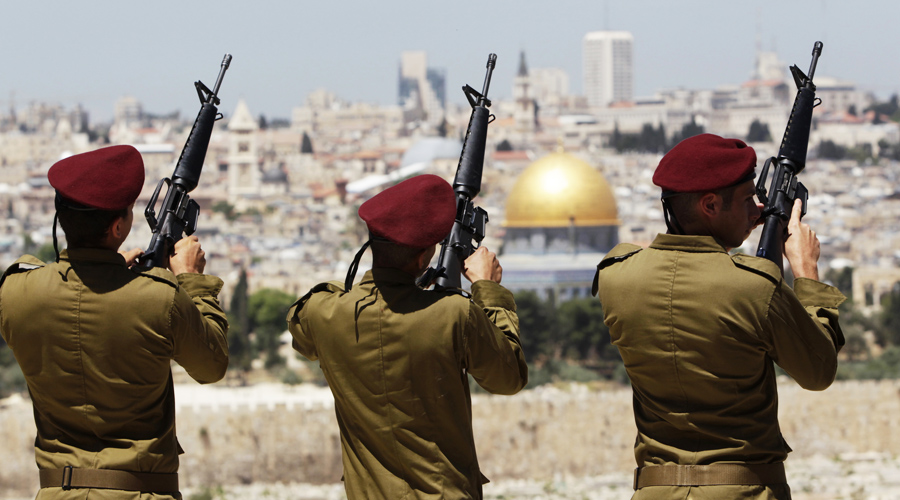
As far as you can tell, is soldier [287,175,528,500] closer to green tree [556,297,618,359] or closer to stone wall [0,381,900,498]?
stone wall [0,381,900,498]

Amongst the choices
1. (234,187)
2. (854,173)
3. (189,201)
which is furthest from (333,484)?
(854,173)

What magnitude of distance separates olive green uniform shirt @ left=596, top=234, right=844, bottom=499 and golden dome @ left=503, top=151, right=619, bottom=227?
3071cm

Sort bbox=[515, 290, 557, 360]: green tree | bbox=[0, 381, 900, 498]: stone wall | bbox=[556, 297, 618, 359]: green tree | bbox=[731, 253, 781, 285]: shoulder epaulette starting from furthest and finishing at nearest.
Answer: bbox=[556, 297, 618, 359]: green tree → bbox=[515, 290, 557, 360]: green tree → bbox=[0, 381, 900, 498]: stone wall → bbox=[731, 253, 781, 285]: shoulder epaulette

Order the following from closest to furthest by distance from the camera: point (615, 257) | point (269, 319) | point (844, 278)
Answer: point (615, 257) → point (269, 319) → point (844, 278)

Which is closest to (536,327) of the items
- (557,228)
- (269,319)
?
(557,228)

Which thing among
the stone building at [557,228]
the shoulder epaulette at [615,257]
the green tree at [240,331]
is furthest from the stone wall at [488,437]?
the shoulder epaulette at [615,257]

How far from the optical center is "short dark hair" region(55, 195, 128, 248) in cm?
314

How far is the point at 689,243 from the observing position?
3080 millimetres

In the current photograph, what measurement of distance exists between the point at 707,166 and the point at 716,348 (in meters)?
0.37

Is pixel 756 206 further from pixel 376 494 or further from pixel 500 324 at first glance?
pixel 376 494

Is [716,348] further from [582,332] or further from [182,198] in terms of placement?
[582,332]

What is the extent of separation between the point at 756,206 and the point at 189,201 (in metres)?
1.35

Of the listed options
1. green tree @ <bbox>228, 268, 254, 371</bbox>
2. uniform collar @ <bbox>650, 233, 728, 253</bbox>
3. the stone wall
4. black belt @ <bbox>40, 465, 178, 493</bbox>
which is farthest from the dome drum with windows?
black belt @ <bbox>40, 465, 178, 493</bbox>

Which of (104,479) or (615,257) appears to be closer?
(104,479)
